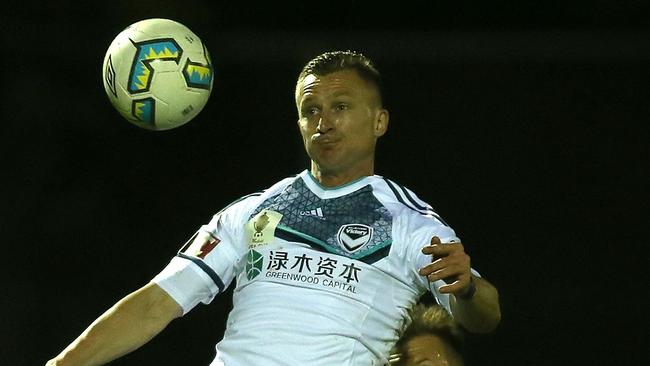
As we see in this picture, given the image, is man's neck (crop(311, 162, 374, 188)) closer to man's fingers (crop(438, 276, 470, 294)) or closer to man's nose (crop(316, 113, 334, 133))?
man's nose (crop(316, 113, 334, 133))

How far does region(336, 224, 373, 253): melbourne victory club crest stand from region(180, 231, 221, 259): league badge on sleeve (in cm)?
38

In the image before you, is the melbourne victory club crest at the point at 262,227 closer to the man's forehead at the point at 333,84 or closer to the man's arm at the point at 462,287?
the man's forehead at the point at 333,84

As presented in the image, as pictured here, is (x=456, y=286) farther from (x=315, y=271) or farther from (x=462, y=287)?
(x=315, y=271)

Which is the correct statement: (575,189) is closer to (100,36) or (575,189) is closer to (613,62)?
(613,62)

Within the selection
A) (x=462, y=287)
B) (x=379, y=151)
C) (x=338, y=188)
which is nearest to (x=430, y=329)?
(x=338, y=188)

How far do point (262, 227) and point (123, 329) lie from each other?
0.47 meters

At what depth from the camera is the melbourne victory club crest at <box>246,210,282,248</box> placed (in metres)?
3.38

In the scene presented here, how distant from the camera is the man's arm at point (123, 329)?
3.24 metres

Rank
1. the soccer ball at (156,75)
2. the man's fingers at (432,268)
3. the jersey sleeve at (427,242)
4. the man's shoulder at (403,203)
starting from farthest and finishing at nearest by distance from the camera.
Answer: the soccer ball at (156,75) < the man's shoulder at (403,203) < the jersey sleeve at (427,242) < the man's fingers at (432,268)

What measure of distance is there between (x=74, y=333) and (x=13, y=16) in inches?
58.9

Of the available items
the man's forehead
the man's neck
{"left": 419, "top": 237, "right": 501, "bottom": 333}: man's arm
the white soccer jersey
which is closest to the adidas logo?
the white soccer jersey

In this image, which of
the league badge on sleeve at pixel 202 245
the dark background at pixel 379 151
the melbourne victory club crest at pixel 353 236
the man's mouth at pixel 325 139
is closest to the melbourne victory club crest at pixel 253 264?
the league badge on sleeve at pixel 202 245

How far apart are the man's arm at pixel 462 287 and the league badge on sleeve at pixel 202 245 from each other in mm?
719

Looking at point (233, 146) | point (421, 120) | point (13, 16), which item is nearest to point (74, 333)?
point (233, 146)
